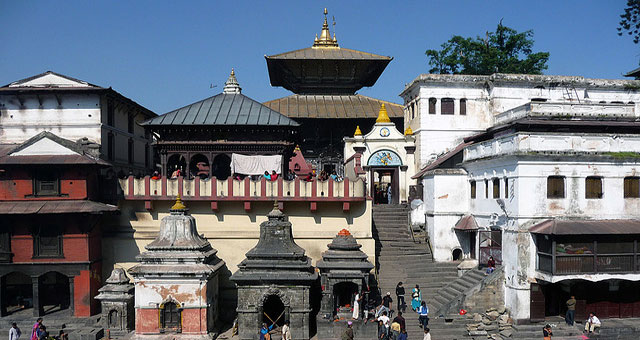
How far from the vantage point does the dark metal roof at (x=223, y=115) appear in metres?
29.1

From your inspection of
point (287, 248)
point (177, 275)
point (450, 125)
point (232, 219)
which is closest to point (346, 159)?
point (450, 125)

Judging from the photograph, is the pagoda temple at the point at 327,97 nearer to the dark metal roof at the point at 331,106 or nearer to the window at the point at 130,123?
the dark metal roof at the point at 331,106

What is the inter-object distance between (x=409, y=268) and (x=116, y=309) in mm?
14445

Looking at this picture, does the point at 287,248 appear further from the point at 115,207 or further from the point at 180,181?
the point at 115,207

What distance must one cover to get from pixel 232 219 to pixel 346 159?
33.6ft

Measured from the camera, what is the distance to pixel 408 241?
101 feet

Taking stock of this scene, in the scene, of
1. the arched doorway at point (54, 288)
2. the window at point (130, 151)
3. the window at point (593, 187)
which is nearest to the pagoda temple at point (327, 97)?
the window at point (130, 151)

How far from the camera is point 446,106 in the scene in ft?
117

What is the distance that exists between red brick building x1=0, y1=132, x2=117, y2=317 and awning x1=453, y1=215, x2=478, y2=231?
696 inches

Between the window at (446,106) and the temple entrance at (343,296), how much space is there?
51.3 feet

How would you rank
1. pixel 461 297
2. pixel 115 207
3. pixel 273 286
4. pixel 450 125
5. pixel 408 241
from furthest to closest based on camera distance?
pixel 450 125, pixel 408 241, pixel 115 207, pixel 461 297, pixel 273 286

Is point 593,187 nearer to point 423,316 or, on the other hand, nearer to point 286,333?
point 423,316

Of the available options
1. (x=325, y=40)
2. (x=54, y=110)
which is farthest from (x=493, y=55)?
(x=54, y=110)

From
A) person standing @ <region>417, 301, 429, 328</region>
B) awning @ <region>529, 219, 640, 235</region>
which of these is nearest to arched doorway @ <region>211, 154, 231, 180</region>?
person standing @ <region>417, 301, 429, 328</region>
